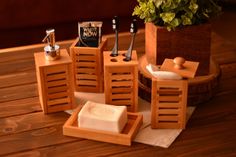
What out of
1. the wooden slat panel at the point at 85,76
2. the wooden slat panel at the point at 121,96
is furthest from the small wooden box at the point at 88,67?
the wooden slat panel at the point at 121,96

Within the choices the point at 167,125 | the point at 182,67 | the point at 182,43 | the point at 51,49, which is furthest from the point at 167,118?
the point at 51,49

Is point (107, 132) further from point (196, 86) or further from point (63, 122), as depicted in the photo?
point (196, 86)

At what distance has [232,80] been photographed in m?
1.23

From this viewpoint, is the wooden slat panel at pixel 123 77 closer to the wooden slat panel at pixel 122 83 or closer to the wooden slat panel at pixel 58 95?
the wooden slat panel at pixel 122 83

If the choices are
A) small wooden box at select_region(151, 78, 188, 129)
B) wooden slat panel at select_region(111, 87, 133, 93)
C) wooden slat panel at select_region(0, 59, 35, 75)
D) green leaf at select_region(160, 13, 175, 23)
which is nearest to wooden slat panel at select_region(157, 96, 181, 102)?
small wooden box at select_region(151, 78, 188, 129)

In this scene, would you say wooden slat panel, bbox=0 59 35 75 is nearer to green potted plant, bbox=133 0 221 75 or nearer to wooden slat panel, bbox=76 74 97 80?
wooden slat panel, bbox=76 74 97 80

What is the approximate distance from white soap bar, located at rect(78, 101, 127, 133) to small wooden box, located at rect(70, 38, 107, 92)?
0.18m

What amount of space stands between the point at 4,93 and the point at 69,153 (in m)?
0.37

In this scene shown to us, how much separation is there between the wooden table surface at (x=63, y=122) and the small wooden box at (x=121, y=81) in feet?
0.44

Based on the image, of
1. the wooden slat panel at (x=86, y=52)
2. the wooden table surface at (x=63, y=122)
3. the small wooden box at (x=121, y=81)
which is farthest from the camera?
the wooden slat panel at (x=86, y=52)

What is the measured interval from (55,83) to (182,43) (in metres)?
0.36

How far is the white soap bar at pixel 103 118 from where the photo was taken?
946 mm

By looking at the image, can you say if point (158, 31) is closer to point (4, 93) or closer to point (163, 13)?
point (163, 13)

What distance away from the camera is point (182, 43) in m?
1.13
